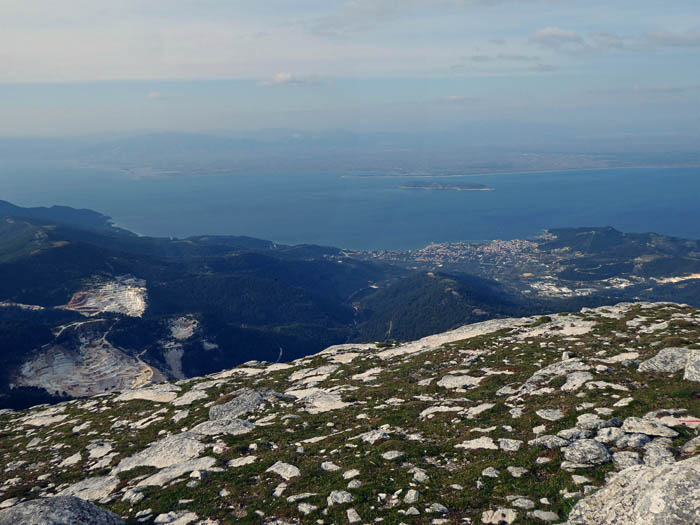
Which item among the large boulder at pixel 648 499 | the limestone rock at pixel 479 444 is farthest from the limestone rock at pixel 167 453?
Result: the large boulder at pixel 648 499

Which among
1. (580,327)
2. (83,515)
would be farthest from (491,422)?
(580,327)

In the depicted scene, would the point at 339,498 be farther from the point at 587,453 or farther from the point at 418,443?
the point at 587,453

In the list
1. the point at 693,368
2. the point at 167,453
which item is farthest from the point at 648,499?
the point at 167,453

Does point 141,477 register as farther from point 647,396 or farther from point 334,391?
point 647,396

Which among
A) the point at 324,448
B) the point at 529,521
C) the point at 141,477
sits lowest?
the point at 141,477

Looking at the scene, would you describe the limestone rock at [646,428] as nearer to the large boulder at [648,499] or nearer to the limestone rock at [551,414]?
the limestone rock at [551,414]
